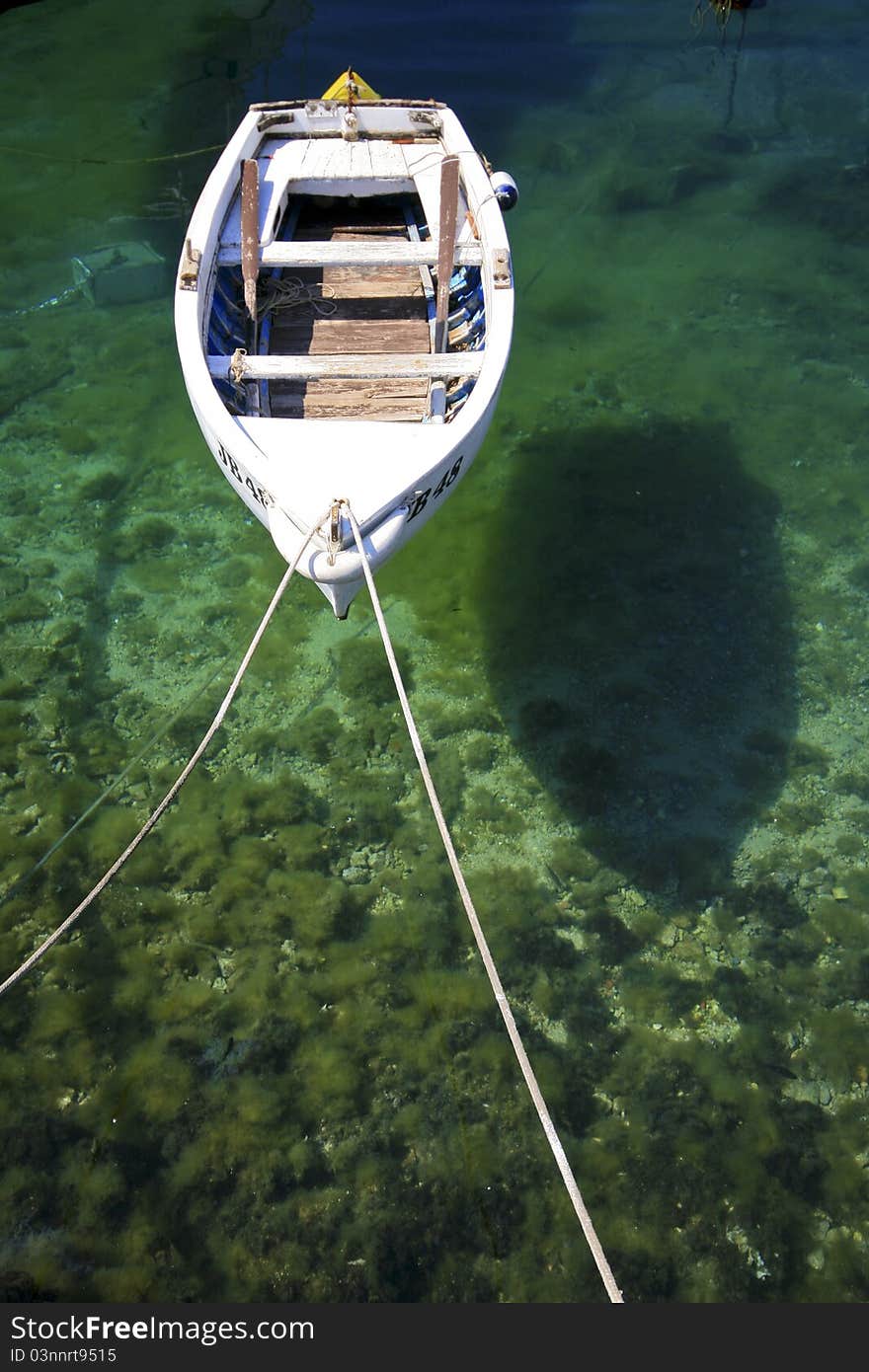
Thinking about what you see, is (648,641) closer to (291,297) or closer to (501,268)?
(501,268)

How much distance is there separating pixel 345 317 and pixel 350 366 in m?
1.69

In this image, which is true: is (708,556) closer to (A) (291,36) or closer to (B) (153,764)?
(B) (153,764)

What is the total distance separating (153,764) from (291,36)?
11511 mm

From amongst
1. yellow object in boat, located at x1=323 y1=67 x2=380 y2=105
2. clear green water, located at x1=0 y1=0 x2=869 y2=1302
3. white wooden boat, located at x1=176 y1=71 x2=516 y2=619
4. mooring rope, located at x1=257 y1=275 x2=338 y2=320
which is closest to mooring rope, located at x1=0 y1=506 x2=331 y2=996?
white wooden boat, located at x1=176 y1=71 x2=516 y2=619

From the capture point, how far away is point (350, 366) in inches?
282

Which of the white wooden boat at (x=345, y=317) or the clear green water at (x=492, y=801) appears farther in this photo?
the white wooden boat at (x=345, y=317)

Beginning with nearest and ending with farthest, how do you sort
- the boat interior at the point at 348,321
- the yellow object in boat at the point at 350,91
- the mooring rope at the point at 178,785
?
the mooring rope at the point at 178,785
the boat interior at the point at 348,321
the yellow object in boat at the point at 350,91

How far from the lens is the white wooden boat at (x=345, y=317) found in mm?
6219

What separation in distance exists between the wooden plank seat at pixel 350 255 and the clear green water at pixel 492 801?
69.1 inches

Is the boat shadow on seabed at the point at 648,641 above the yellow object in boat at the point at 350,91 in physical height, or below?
below

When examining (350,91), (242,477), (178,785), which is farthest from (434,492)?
(350,91)

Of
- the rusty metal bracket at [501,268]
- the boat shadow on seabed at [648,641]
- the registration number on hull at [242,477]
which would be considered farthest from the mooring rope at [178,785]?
the rusty metal bracket at [501,268]

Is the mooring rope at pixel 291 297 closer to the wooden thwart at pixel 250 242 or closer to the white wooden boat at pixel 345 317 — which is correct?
the white wooden boat at pixel 345 317

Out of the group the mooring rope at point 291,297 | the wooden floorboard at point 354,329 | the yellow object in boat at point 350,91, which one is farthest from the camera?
the yellow object in boat at point 350,91
